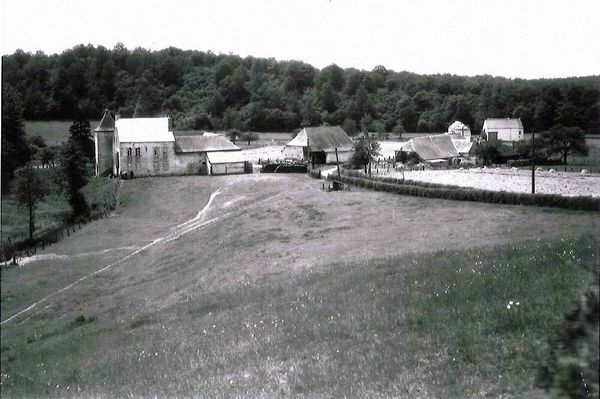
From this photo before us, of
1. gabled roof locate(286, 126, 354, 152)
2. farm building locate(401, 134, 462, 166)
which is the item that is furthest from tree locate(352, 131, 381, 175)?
gabled roof locate(286, 126, 354, 152)

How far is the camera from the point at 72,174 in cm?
3875

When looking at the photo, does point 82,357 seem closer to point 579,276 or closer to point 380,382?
point 380,382

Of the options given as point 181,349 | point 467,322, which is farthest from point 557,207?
point 181,349

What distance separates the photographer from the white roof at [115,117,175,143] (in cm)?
5516

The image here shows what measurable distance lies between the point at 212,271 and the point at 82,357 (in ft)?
24.6

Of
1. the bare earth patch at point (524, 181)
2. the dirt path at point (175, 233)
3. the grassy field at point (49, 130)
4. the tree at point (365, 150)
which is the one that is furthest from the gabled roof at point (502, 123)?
the grassy field at point (49, 130)

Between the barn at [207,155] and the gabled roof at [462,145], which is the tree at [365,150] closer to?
the gabled roof at [462,145]

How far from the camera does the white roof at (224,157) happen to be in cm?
5516

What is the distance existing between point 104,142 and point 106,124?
2.02 m

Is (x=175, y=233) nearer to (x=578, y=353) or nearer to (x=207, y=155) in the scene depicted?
(x=578, y=353)

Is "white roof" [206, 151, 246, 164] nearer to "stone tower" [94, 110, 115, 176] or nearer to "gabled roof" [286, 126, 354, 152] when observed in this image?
"gabled roof" [286, 126, 354, 152]

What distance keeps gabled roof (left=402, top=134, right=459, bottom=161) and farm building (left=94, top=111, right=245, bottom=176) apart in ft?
57.7

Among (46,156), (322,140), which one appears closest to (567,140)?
(46,156)

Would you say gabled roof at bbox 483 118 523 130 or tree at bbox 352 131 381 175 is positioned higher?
gabled roof at bbox 483 118 523 130
